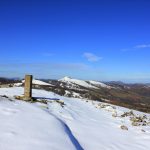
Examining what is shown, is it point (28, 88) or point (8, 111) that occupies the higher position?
point (28, 88)

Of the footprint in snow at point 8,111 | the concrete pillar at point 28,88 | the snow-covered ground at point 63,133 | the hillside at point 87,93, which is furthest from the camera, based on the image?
the hillside at point 87,93

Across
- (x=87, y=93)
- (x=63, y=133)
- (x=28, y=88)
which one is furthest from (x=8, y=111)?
(x=87, y=93)

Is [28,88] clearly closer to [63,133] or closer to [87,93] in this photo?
[63,133]

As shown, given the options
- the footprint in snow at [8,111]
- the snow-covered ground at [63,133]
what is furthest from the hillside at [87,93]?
the footprint in snow at [8,111]

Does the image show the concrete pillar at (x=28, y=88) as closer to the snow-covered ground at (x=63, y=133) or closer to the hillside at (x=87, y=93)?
the snow-covered ground at (x=63, y=133)

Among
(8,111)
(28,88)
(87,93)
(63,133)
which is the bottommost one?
(87,93)

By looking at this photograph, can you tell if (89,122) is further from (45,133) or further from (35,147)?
(35,147)

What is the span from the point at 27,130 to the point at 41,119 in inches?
76.3

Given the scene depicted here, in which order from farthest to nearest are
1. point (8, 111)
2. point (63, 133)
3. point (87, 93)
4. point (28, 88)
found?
point (87, 93) → point (28, 88) → point (8, 111) → point (63, 133)

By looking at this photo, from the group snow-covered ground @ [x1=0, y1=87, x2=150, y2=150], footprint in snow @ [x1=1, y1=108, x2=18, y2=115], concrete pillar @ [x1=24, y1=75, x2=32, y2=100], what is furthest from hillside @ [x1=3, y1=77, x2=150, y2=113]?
footprint in snow @ [x1=1, y1=108, x2=18, y2=115]

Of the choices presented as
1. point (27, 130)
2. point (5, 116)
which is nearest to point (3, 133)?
point (27, 130)

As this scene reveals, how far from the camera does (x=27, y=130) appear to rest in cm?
802

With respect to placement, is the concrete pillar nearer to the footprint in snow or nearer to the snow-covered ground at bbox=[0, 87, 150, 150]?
the snow-covered ground at bbox=[0, 87, 150, 150]

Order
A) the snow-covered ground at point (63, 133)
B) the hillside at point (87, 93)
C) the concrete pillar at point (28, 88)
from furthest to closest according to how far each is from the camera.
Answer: the hillside at point (87, 93), the concrete pillar at point (28, 88), the snow-covered ground at point (63, 133)
